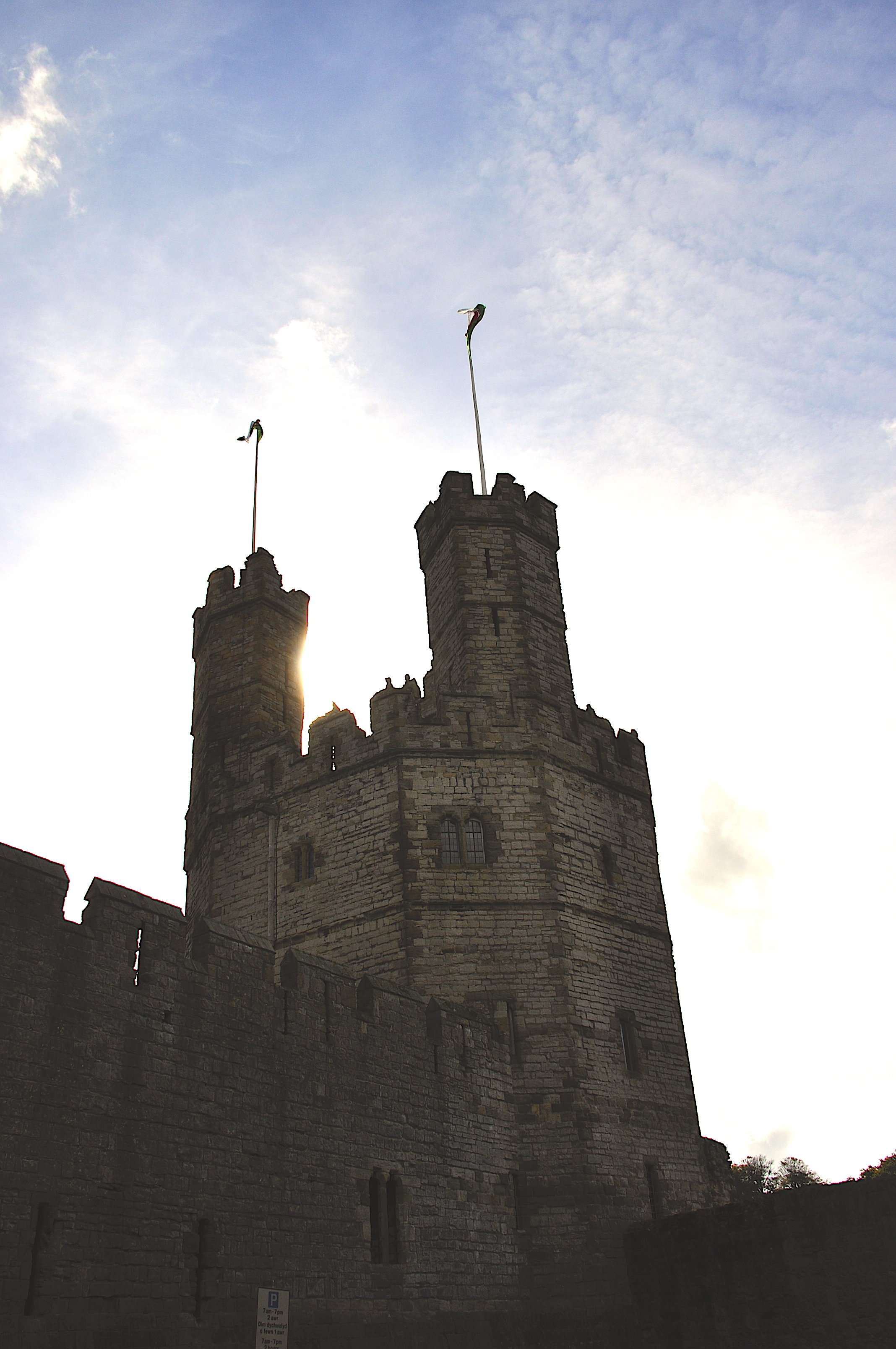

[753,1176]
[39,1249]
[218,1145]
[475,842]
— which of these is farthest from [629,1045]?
[753,1176]

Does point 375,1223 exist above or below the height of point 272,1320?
above

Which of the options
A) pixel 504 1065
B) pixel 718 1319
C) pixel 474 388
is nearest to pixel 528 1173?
pixel 504 1065

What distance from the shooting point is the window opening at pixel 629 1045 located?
58.0ft

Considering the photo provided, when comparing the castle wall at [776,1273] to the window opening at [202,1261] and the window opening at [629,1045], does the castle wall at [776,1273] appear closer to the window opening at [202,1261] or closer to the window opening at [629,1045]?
the window opening at [629,1045]

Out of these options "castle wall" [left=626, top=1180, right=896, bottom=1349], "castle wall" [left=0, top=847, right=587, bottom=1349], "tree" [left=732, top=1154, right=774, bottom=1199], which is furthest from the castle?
"tree" [left=732, top=1154, right=774, bottom=1199]

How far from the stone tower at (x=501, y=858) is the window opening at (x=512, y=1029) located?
0.12 feet

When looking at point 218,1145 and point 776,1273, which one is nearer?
point 218,1145


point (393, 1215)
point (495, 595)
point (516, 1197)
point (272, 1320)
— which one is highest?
point (495, 595)

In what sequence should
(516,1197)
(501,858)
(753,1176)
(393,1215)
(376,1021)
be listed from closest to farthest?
1. (393,1215)
2. (376,1021)
3. (516,1197)
4. (501,858)
5. (753,1176)

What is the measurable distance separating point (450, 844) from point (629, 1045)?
4.43m

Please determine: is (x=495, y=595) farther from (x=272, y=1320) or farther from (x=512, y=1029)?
(x=272, y=1320)

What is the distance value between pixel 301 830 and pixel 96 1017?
8.97 metres

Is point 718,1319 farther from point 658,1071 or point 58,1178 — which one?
point 58,1178

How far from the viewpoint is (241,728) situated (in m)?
21.9
